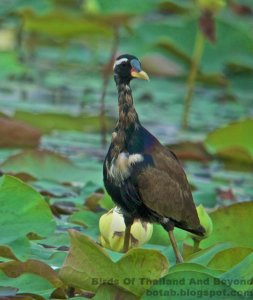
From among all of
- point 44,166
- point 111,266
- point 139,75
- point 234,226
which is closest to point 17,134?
point 44,166

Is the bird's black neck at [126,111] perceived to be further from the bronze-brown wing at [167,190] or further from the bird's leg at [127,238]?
the bird's leg at [127,238]

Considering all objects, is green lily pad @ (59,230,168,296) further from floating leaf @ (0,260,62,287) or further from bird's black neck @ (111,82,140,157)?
bird's black neck @ (111,82,140,157)

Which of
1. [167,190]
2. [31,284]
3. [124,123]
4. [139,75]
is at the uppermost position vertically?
[139,75]

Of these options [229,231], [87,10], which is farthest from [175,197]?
[87,10]

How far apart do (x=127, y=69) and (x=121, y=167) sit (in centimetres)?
33

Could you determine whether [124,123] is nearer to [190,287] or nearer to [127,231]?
[127,231]

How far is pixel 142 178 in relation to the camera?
2.91 metres

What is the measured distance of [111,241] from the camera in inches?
121

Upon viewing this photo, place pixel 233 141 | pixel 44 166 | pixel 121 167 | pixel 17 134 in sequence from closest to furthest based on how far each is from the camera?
pixel 121 167 → pixel 44 166 → pixel 17 134 → pixel 233 141

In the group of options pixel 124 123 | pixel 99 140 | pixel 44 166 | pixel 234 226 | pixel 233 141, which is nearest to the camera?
pixel 124 123

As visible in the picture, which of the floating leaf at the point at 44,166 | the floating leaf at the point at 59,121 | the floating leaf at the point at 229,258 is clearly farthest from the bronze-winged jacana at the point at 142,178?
the floating leaf at the point at 59,121

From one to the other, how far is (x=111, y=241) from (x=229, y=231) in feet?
1.39

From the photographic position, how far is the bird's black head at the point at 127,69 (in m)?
3.04

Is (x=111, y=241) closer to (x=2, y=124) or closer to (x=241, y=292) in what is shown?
(x=241, y=292)
